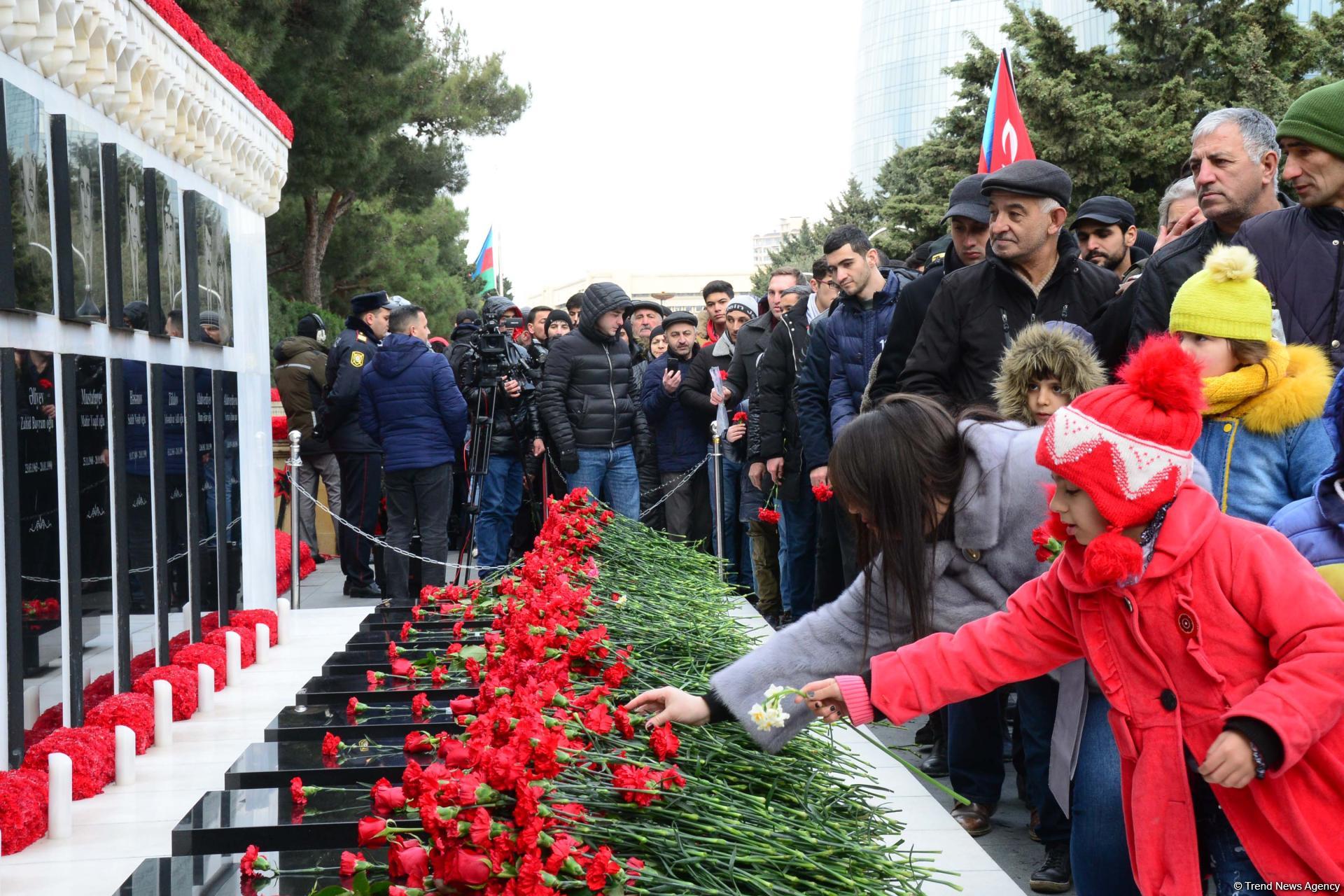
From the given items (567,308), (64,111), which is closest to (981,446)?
(64,111)

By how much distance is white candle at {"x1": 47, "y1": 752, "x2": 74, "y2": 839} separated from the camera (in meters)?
4.27

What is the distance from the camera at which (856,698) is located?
9.43 feet

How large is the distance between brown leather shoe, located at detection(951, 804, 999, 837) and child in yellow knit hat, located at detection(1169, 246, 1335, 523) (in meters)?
1.59

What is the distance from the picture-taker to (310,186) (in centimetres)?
1867

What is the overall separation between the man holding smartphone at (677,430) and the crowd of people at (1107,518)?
3.16 meters

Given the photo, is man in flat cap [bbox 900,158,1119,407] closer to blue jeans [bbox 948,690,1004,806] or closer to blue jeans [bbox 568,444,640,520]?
blue jeans [bbox 948,690,1004,806]

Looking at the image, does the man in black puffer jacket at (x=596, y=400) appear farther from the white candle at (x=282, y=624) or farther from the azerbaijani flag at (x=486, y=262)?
the azerbaijani flag at (x=486, y=262)

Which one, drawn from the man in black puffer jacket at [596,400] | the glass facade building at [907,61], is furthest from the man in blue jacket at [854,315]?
the glass facade building at [907,61]

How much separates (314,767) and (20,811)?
3.13 feet

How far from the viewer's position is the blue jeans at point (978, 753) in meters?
4.60

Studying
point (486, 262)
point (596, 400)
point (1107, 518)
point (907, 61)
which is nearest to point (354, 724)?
point (1107, 518)

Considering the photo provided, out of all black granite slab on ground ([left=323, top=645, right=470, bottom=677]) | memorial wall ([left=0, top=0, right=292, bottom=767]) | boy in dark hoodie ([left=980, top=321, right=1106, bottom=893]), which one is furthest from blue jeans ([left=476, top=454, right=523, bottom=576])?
boy in dark hoodie ([left=980, top=321, right=1106, bottom=893])

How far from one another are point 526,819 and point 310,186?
17.5 m

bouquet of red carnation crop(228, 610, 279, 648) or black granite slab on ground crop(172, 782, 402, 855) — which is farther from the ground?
bouquet of red carnation crop(228, 610, 279, 648)
